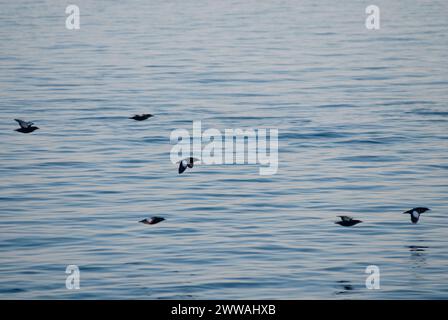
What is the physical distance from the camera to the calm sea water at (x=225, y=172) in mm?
16812

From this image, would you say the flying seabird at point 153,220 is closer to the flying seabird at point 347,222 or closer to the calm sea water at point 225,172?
the calm sea water at point 225,172

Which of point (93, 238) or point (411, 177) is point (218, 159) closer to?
point (411, 177)

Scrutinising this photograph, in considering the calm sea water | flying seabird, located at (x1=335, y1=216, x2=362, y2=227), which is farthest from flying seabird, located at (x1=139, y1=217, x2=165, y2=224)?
flying seabird, located at (x1=335, y1=216, x2=362, y2=227)

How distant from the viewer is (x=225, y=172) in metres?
24.3

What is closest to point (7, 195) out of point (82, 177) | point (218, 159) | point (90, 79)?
point (82, 177)

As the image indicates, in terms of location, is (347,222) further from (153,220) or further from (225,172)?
(225,172)

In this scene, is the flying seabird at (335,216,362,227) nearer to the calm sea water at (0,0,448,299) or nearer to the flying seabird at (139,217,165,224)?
the calm sea water at (0,0,448,299)

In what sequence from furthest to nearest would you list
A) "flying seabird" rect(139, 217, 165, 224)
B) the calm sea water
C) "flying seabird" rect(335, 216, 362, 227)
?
1. "flying seabird" rect(335, 216, 362, 227)
2. "flying seabird" rect(139, 217, 165, 224)
3. the calm sea water

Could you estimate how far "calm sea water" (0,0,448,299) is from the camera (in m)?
16.8

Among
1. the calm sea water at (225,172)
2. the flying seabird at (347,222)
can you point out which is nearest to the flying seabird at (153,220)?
the calm sea water at (225,172)

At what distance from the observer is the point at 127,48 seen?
5000cm

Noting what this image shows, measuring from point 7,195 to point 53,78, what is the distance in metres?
18.9

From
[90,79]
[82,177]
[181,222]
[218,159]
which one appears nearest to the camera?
[181,222]

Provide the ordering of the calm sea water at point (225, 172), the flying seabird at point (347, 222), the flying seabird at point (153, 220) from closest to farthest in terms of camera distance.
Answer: the calm sea water at point (225, 172) → the flying seabird at point (153, 220) → the flying seabird at point (347, 222)
